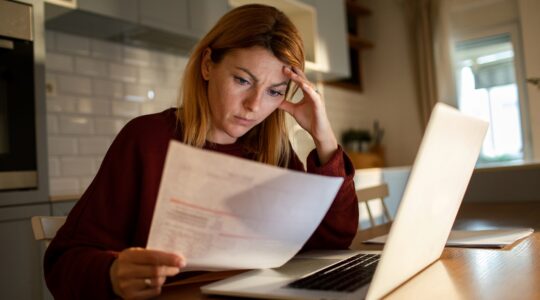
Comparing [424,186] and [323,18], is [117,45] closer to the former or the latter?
[323,18]

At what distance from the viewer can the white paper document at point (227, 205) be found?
558 mm

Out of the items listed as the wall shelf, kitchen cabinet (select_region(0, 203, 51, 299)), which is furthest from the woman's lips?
the wall shelf

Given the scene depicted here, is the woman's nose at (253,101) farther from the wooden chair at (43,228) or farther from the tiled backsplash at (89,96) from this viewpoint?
the tiled backsplash at (89,96)

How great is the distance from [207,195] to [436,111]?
0.92ft

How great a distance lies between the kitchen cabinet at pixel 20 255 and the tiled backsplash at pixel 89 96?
35 centimetres

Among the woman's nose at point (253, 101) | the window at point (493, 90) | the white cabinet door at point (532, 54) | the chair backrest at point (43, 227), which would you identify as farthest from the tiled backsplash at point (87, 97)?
the white cabinet door at point (532, 54)

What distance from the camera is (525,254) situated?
35.5 inches

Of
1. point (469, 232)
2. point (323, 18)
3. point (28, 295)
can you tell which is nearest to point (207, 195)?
point (469, 232)

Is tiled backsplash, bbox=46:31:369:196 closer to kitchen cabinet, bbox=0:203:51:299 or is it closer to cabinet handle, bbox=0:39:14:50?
kitchen cabinet, bbox=0:203:51:299

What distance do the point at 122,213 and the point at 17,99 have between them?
47.0 inches

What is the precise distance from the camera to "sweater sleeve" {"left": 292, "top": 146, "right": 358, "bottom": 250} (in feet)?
3.51

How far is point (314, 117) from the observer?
1.11 meters

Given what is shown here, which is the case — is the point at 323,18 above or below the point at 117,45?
above

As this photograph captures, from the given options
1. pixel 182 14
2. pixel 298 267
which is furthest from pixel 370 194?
pixel 182 14
